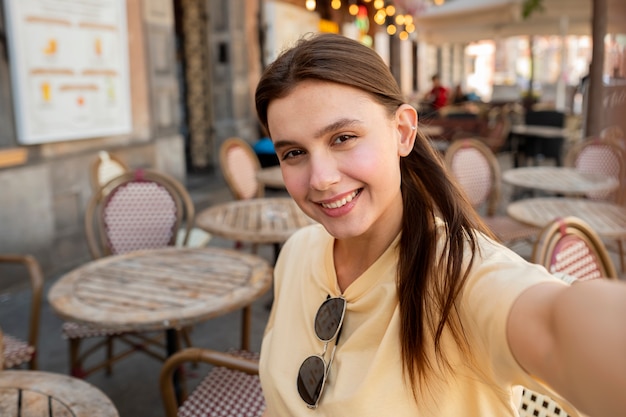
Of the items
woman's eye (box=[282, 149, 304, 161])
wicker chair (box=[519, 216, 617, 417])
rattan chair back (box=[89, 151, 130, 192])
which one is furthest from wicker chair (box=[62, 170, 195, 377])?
woman's eye (box=[282, 149, 304, 161])

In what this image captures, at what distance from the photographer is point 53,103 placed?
448 centimetres

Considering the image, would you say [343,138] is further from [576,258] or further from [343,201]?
[576,258]

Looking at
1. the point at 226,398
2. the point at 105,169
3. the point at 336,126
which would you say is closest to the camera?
the point at 336,126

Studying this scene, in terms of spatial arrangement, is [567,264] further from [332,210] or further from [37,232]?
[37,232]

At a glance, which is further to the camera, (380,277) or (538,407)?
(538,407)

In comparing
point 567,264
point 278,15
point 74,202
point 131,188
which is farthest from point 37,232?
point 278,15

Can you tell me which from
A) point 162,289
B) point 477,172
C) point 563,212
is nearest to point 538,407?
point 162,289

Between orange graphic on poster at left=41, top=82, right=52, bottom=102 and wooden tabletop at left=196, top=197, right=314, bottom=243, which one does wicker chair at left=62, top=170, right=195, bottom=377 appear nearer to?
wooden tabletop at left=196, top=197, right=314, bottom=243

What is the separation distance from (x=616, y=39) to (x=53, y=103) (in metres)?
4.75

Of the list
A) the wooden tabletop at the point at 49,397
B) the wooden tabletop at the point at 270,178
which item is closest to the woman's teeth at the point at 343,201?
the wooden tabletop at the point at 49,397

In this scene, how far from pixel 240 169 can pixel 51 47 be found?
5.61 feet

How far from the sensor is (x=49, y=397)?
4.92 feet

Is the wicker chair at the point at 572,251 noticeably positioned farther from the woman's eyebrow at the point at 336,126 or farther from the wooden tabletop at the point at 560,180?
the wooden tabletop at the point at 560,180

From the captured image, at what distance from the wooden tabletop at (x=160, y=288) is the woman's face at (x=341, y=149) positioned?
39.7 inches
